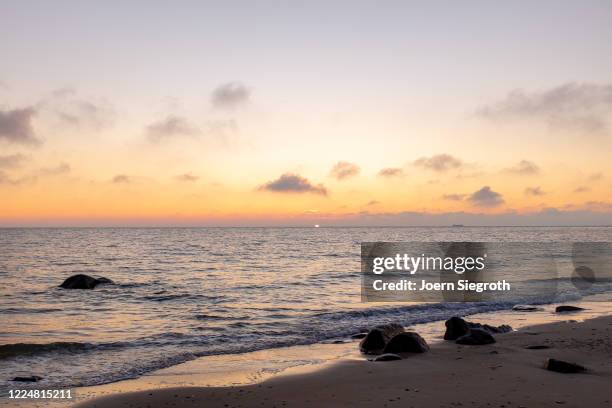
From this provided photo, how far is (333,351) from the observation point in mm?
17891

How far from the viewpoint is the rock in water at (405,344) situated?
1655cm

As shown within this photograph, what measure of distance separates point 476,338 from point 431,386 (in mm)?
6336

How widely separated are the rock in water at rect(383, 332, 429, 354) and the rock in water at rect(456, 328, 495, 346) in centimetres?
175

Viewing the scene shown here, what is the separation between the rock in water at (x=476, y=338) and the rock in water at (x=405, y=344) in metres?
1.75

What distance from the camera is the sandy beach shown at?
1110cm

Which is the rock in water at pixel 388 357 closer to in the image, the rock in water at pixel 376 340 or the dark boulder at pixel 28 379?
the rock in water at pixel 376 340

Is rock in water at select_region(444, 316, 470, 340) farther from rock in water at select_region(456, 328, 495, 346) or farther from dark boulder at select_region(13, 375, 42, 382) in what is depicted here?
dark boulder at select_region(13, 375, 42, 382)

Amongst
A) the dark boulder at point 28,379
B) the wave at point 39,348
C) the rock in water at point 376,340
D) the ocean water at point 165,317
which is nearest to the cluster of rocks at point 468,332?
the rock in water at point 376,340

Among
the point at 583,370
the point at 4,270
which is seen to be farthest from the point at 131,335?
the point at 4,270

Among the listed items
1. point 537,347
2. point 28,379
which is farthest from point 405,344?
point 28,379

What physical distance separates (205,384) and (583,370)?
10285 mm

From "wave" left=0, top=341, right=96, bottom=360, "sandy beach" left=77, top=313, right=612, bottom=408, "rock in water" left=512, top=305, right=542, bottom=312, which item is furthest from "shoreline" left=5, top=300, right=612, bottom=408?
"rock in water" left=512, top=305, right=542, bottom=312

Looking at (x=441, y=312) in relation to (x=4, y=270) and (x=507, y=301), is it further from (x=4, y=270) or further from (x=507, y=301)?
(x=4, y=270)

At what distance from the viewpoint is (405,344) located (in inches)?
658
